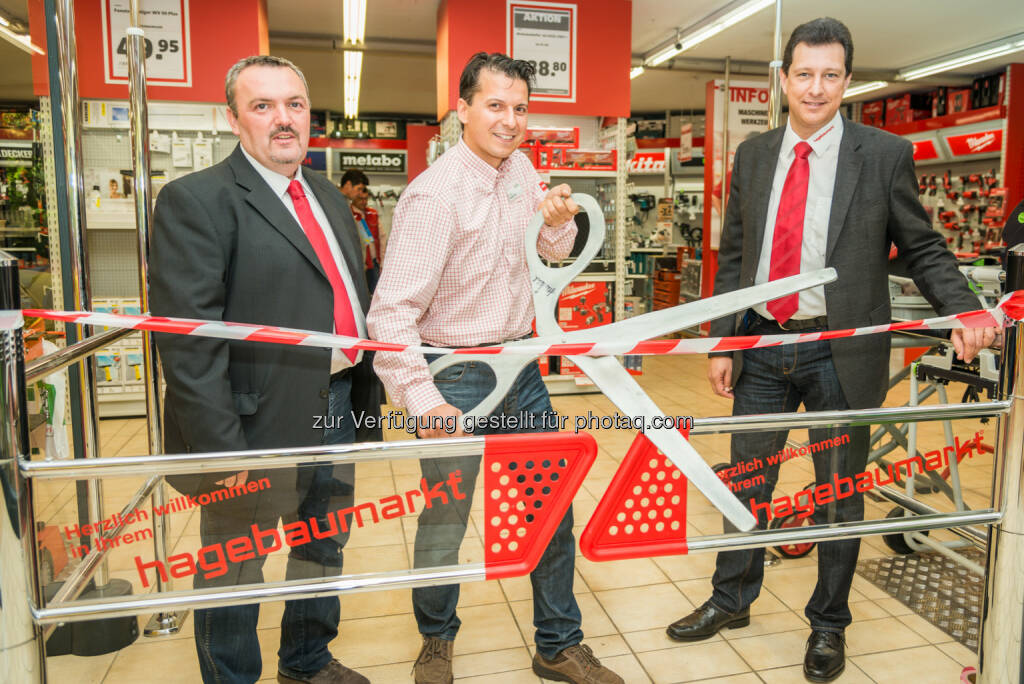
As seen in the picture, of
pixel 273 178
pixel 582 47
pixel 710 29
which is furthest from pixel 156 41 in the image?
pixel 710 29

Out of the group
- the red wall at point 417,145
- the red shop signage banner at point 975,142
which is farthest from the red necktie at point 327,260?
the red wall at point 417,145

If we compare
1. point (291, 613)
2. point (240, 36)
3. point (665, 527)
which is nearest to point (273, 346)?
point (291, 613)

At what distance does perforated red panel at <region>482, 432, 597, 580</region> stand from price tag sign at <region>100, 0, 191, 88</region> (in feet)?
18.5

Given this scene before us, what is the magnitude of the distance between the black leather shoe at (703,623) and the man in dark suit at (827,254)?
0.96ft

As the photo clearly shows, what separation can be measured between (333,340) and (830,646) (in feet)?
5.96

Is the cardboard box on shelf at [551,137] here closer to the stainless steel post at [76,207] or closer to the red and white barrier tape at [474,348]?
the stainless steel post at [76,207]

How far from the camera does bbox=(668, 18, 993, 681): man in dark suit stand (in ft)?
6.93

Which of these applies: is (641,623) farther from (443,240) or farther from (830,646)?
(443,240)

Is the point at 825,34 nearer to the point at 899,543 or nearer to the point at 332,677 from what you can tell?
the point at 899,543

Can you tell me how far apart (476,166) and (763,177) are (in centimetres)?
94

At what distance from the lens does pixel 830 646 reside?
7.42 ft

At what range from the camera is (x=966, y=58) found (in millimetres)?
9086

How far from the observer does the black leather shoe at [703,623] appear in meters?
2.47

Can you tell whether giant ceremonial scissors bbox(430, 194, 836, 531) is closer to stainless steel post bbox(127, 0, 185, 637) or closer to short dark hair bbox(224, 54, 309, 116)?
short dark hair bbox(224, 54, 309, 116)
